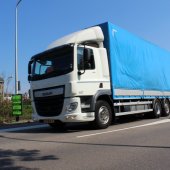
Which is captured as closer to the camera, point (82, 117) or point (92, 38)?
point (82, 117)

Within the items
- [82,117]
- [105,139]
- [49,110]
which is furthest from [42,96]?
[105,139]

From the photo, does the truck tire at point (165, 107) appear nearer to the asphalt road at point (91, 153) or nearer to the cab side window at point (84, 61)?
the cab side window at point (84, 61)

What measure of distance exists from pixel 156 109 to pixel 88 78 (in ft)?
21.0

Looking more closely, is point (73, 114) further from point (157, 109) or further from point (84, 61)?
point (157, 109)

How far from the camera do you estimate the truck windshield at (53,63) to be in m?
12.2

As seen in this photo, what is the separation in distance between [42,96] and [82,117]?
5.99 feet

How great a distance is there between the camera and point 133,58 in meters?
15.9

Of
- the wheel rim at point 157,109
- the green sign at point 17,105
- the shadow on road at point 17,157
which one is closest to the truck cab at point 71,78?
the shadow on road at point 17,157

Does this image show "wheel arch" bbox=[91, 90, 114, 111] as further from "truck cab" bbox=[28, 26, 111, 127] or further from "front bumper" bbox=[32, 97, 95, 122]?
"front bumper" bbox=[32, 97, 95, 122]

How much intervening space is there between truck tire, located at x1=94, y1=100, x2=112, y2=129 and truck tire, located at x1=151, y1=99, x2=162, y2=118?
4748 millimetres

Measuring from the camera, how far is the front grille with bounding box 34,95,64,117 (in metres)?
12.3

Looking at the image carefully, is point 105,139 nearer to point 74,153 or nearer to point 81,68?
point 74,153

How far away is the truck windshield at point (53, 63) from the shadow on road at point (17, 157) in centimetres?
434

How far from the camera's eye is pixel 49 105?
12695 millimetres
